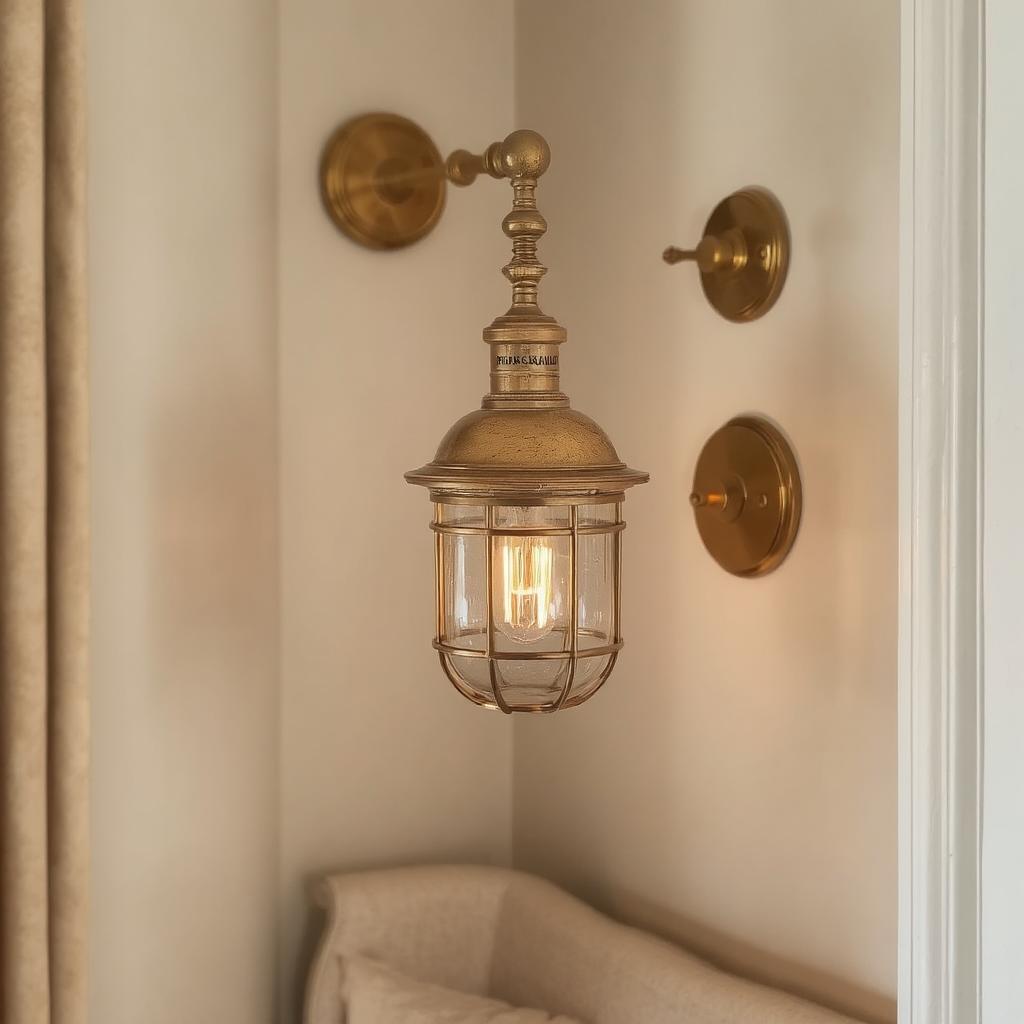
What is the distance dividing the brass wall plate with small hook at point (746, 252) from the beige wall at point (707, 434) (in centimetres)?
2

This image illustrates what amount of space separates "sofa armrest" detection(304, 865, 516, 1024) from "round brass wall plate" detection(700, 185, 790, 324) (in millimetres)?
868

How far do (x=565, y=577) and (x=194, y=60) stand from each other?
0.79 m

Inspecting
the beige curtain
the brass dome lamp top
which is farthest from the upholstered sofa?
the brass dome lamp top

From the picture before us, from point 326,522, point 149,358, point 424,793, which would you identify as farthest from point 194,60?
point 424,793

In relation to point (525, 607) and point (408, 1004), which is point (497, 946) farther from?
point (525, 607)

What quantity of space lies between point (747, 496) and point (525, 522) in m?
0.32

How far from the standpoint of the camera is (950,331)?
3.58ft

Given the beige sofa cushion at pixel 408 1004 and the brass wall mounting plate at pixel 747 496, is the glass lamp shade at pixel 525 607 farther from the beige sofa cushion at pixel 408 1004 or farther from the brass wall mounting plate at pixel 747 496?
the beige sofa cushion at pixel 408 1004

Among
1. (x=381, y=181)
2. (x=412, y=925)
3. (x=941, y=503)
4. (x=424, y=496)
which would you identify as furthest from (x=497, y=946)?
(x=381, y=181)

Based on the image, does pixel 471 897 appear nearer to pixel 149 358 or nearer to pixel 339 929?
pixel 339 929

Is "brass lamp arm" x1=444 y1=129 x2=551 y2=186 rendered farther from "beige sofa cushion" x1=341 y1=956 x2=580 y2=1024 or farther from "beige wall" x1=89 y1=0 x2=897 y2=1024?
"beige sofa cushion" x1=341 y1=956 x2=580 y2=1024

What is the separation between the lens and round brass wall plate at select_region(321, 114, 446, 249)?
70.4 inches

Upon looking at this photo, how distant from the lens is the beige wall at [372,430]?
5.90 feet

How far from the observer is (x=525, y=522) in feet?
4.12
